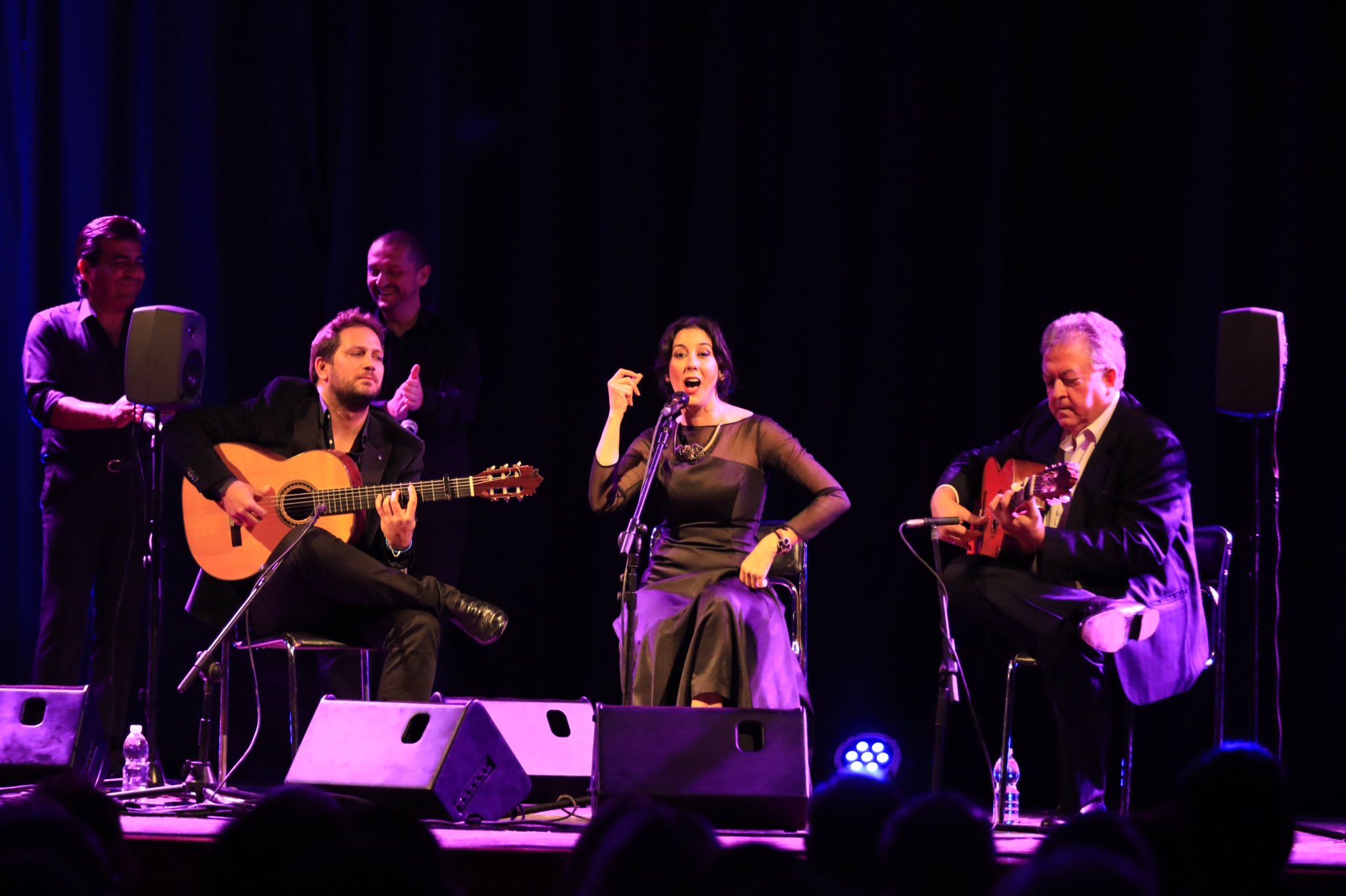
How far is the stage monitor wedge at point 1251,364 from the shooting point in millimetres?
4242

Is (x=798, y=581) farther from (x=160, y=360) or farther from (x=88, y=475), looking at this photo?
(x=88, y=475)

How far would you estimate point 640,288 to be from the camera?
19.7 feet

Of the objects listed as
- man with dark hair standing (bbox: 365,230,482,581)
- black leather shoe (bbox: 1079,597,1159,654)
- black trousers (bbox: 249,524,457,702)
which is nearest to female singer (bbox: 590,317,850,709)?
black trousers (bbox: 249,524,457,702)

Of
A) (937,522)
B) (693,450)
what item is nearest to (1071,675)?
(937,522)

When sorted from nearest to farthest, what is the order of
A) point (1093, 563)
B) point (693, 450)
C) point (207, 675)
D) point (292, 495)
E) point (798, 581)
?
point (1093, 563) → point (207, 675) → point (292, 495) → point (798, 581) → point (693, 450)

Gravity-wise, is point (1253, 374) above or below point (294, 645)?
above

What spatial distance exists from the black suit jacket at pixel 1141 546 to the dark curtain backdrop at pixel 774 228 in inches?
37.4

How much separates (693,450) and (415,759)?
1750 millimetres

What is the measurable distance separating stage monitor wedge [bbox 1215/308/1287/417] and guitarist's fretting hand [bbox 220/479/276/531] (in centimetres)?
302

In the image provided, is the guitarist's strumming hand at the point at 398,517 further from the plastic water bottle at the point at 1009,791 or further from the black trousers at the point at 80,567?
the plastic water bottle at the point at 1009,791

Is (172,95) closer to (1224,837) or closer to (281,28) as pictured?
(281,28)

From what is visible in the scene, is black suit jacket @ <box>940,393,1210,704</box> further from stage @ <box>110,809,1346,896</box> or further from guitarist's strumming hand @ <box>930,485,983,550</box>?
stage @ <box>110,809,1346,896</box>

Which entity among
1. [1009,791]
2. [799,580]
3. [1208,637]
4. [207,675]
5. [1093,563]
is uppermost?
[1093,563]

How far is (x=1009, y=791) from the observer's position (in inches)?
177
